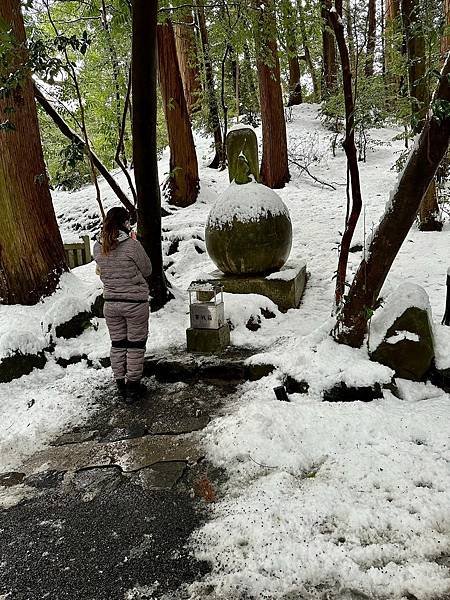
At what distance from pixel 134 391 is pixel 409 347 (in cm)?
244

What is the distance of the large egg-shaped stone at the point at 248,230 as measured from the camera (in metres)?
5.58

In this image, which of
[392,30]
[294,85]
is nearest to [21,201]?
[392,30]

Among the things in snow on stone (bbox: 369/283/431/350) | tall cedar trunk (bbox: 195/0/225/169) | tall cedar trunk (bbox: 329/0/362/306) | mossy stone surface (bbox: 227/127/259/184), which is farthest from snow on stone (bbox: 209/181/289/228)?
tall cedar trunk (bbox: 195/0/225/169)

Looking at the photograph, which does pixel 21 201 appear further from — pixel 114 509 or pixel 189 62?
pixel 189 62

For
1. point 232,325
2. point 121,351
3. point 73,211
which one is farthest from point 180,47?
point 121,351

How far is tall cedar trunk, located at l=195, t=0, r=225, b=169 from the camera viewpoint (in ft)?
40.0

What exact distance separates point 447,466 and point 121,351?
2805 mm

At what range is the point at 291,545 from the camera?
2137 millimetres

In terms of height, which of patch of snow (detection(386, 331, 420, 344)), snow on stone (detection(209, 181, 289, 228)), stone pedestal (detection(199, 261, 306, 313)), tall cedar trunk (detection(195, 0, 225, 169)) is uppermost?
tall cedar trunk (detection(195, 0, 225, 169))

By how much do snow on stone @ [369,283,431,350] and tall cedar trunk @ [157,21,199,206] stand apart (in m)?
7.15

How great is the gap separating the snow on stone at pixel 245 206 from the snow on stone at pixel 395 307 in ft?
7.42

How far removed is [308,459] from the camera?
9.38 feet

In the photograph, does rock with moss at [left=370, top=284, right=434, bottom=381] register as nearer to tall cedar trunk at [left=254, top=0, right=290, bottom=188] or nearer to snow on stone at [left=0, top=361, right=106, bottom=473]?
snow on stone at [left=0, top=361, right=106, bottom=473]

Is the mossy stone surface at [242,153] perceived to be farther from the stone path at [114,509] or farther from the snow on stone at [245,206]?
the stone path at [114,509]
